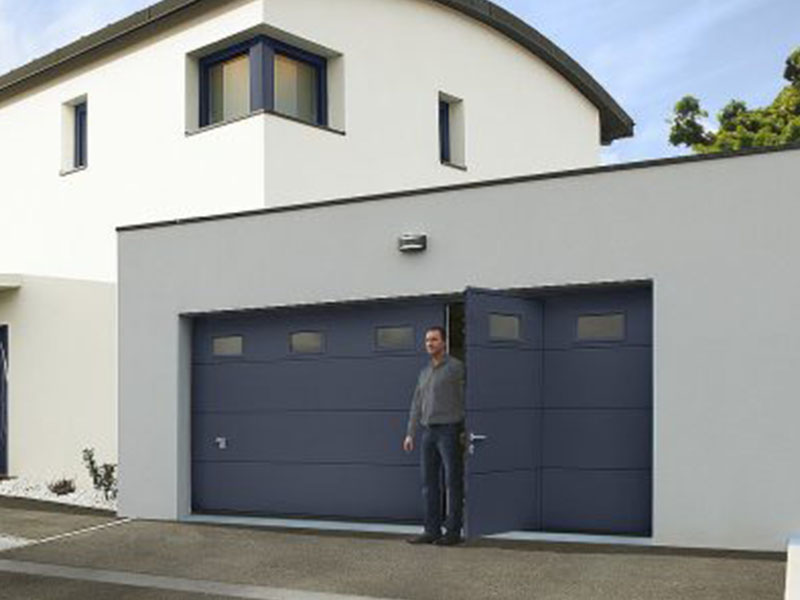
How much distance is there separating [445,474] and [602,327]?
1954 millimetres

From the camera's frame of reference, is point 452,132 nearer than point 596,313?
No

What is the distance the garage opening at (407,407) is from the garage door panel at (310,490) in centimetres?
1

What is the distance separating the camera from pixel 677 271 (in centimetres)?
903

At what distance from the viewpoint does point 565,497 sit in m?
9.71

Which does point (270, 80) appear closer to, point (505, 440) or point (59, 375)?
point (59, 375)

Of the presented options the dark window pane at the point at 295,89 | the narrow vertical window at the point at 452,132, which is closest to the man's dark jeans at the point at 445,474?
the dark window pane at the point at 295,89

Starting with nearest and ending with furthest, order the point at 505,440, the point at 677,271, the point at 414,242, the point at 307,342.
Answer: the point at 677,271 → the point at 505,440 → the point at 414,242 → the point at 307,342

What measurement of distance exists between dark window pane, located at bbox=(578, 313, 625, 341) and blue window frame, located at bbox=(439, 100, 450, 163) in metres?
7.91

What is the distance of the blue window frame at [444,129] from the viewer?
56.5 feet

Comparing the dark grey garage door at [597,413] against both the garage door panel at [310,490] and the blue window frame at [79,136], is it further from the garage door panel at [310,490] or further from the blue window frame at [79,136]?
the blue window frame at [79,136]

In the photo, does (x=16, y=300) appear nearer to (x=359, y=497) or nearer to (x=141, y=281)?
(x=141, y=281)

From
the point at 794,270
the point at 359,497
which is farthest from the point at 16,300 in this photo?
the point at 794,270

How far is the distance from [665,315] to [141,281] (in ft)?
20.4

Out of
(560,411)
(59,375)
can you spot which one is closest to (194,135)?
(59,375)
